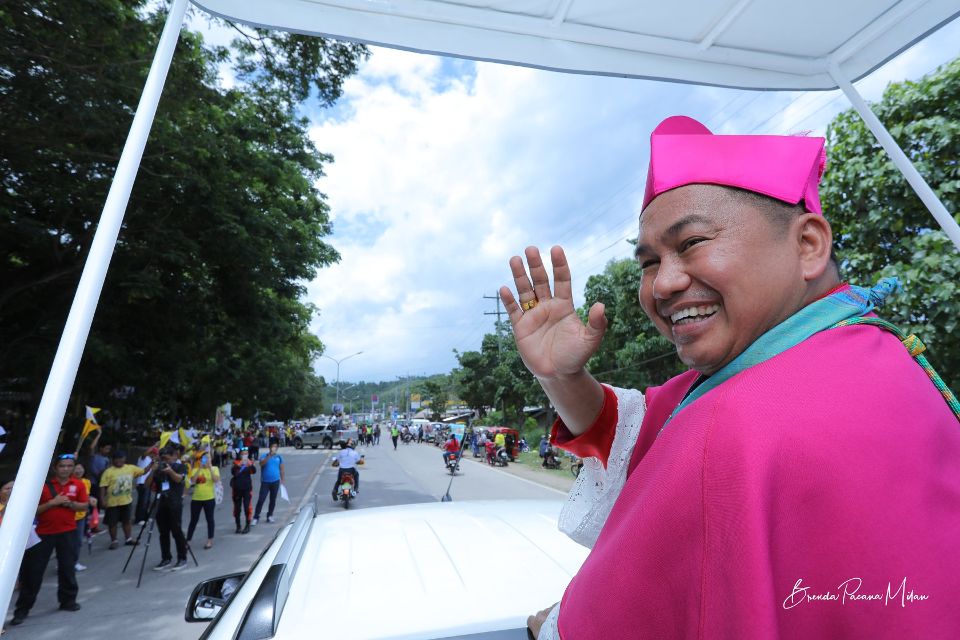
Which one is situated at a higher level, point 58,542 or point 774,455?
point 774,455

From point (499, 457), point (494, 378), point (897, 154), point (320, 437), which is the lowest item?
point (499, 457)

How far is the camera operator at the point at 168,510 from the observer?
8133 millimetres

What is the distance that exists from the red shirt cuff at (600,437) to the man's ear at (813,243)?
581 millimetres

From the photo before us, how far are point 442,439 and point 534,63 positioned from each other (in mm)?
42820

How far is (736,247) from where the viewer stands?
92 cm

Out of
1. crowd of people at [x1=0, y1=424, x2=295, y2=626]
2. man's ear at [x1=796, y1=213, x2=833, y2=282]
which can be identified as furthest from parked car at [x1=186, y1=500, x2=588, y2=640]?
crowd of people at [x1=0, y1=424, x2=295, y2=626]

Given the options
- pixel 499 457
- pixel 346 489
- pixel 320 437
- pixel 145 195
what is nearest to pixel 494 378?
pixel 320 437

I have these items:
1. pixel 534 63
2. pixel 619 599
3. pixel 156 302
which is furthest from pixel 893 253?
pixel 156 302

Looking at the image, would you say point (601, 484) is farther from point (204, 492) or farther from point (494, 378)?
point (494, 378)

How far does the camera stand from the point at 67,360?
4.46 ft

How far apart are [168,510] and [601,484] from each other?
8797mm

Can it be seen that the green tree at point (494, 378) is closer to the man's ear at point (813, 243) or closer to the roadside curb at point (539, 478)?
the roadside curb at point (539, 478)

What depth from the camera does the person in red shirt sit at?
6223mm

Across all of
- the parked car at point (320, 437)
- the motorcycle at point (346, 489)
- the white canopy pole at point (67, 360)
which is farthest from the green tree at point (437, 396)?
the white canopy pole at point (67, 360)
